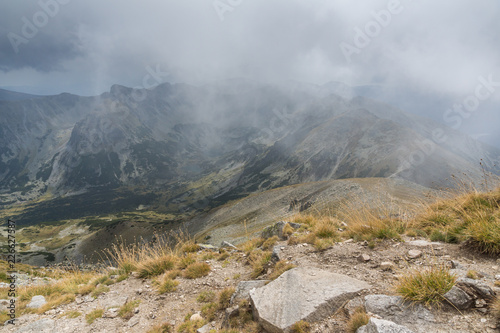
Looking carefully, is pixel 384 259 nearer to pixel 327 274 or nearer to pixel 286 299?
pixel 327 274

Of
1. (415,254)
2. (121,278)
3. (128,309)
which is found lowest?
(121,278)

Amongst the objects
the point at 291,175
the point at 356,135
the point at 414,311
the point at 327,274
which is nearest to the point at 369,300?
the point at 414,311

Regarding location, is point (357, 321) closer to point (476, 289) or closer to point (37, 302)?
point (476, 289)

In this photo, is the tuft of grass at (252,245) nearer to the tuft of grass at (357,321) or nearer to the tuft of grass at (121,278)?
the tuft of grass at (121,278)

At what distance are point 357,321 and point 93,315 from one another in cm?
687

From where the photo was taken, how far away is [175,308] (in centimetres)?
625

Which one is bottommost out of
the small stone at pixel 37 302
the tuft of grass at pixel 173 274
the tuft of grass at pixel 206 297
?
the tuft of grass at pixel 173 274

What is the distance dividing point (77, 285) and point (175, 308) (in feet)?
16.5

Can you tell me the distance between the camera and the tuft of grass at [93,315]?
20.5ft

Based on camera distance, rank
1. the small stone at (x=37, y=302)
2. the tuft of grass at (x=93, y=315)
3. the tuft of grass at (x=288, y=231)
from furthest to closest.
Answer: the tuft of grass at (x=288, y=231), the small stone at (x=37, y=302), the tuft of grass at (x=93, y=315)

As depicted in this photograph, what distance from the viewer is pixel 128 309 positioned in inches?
253

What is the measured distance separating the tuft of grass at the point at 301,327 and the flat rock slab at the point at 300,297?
0.07 meters

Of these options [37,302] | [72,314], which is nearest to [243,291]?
[72,314]

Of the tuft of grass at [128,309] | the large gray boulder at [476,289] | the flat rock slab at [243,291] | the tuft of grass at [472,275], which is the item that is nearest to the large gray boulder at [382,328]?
the large gray boulder at [476,289]
